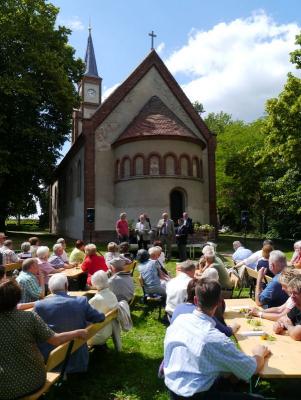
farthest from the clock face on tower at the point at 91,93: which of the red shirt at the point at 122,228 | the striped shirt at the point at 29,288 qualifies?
the striped shirt at the point at 29,288

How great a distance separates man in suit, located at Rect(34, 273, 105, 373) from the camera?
4.60m

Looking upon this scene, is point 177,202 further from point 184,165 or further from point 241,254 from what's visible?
point 241,254

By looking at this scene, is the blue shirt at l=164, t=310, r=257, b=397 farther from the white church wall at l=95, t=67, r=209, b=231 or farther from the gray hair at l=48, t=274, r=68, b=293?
the white church wall at l=95, t=67, r=209, b=231

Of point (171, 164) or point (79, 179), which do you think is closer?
point (171, 164)

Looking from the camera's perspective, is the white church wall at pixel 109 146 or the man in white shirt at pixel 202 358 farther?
the white church wall at pixel 109 146

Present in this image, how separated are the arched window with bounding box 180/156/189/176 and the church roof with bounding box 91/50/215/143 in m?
4.70

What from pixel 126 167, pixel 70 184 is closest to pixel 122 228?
pixel 126 167

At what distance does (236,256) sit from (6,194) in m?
23.2

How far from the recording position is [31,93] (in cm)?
2609

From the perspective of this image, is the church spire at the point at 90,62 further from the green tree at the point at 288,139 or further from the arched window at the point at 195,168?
the green tree at the point at 288,139

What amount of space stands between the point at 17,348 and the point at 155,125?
2204cm

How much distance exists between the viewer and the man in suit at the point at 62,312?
460 cm

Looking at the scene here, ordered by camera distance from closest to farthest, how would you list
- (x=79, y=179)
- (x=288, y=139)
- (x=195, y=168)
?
(x=288, y=139), (x=195, y=168), (x=79, y=179)

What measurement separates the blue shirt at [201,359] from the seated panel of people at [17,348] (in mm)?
1207
